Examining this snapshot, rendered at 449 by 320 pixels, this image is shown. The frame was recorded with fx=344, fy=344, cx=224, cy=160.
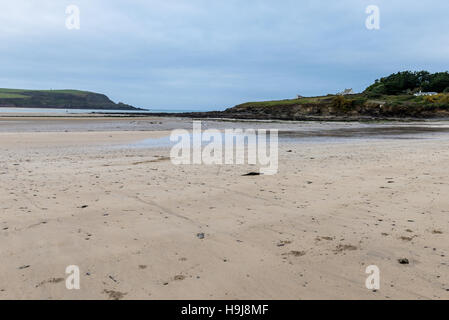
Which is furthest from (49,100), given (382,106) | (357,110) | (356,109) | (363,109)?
(382,106)

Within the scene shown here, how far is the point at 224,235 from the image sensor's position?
4.20 m

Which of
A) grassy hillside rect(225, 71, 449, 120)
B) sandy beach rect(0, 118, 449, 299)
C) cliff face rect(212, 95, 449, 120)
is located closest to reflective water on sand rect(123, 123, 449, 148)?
sandy beach rect(0, 118, 449, 299)

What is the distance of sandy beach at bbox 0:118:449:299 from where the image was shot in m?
3.02

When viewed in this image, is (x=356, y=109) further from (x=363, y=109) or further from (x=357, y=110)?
(x=363, y=109)

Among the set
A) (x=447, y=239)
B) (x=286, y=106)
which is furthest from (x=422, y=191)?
(x=286, y=106)

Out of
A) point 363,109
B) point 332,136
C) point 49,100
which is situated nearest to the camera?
point 332,136

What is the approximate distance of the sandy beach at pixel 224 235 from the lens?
302 cm

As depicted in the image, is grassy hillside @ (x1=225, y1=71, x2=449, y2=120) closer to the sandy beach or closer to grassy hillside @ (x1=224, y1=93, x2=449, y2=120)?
grassy hillside @ (x1=224, y1=93, x2=449, y2=120)

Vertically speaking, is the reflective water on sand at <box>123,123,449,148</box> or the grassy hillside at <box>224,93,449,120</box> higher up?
the grassy hillside at <box>224,93,449,120</box>

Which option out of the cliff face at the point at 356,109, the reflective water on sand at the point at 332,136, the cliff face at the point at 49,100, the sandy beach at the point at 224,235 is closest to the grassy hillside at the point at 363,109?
the cliff face at the point at 356,109

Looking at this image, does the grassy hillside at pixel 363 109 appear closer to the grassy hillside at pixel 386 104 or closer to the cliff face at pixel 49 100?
the grassy hillside at pixel 386 104

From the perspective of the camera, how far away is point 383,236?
414 centimetres

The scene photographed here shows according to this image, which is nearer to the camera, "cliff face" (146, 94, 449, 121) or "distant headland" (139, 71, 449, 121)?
"cliff face" (146, 94, 449, 121)

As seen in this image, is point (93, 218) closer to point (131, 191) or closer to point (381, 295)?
point (131, 191)
